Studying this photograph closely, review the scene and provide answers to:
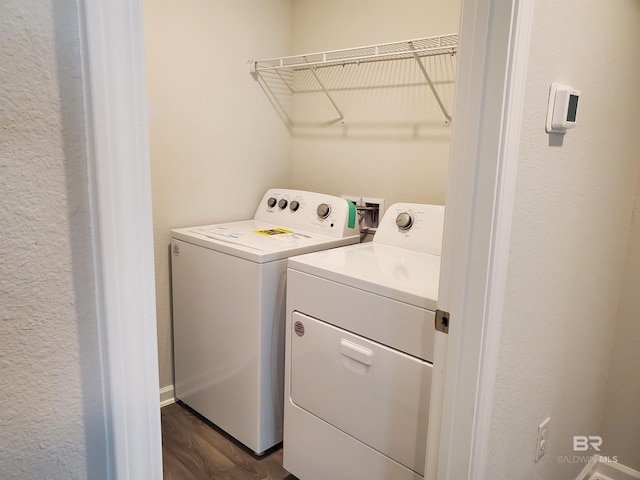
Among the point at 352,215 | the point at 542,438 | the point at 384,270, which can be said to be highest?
the point at 352,215

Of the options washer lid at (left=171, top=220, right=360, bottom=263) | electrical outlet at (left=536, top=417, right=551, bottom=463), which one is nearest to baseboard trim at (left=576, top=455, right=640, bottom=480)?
electrical outlet at (left=536, top=417, right=551, bottom=463)

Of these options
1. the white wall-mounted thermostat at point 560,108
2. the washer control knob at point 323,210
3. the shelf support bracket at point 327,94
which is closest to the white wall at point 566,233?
the white wall-mounted thermostat at point 560,108

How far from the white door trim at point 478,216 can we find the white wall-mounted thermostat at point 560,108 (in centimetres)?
17

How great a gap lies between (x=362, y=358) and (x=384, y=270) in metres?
0.30

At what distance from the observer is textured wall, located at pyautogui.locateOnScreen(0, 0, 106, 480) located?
40cm

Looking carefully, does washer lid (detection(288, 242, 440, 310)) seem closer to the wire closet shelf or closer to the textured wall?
the wire closet shelf

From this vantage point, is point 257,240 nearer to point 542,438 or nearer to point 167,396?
point 167,396

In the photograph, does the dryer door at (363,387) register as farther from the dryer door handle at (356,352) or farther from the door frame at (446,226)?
the door frame at (446,226)

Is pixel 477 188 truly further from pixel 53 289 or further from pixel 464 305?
pixel 53 289

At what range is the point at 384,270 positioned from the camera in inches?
60.6

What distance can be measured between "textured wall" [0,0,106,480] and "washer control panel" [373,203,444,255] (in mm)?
1488

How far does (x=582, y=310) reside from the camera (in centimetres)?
149

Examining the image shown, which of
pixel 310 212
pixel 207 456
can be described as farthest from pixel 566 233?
pixel 207 456

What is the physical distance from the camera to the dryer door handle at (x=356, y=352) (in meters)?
1.42
